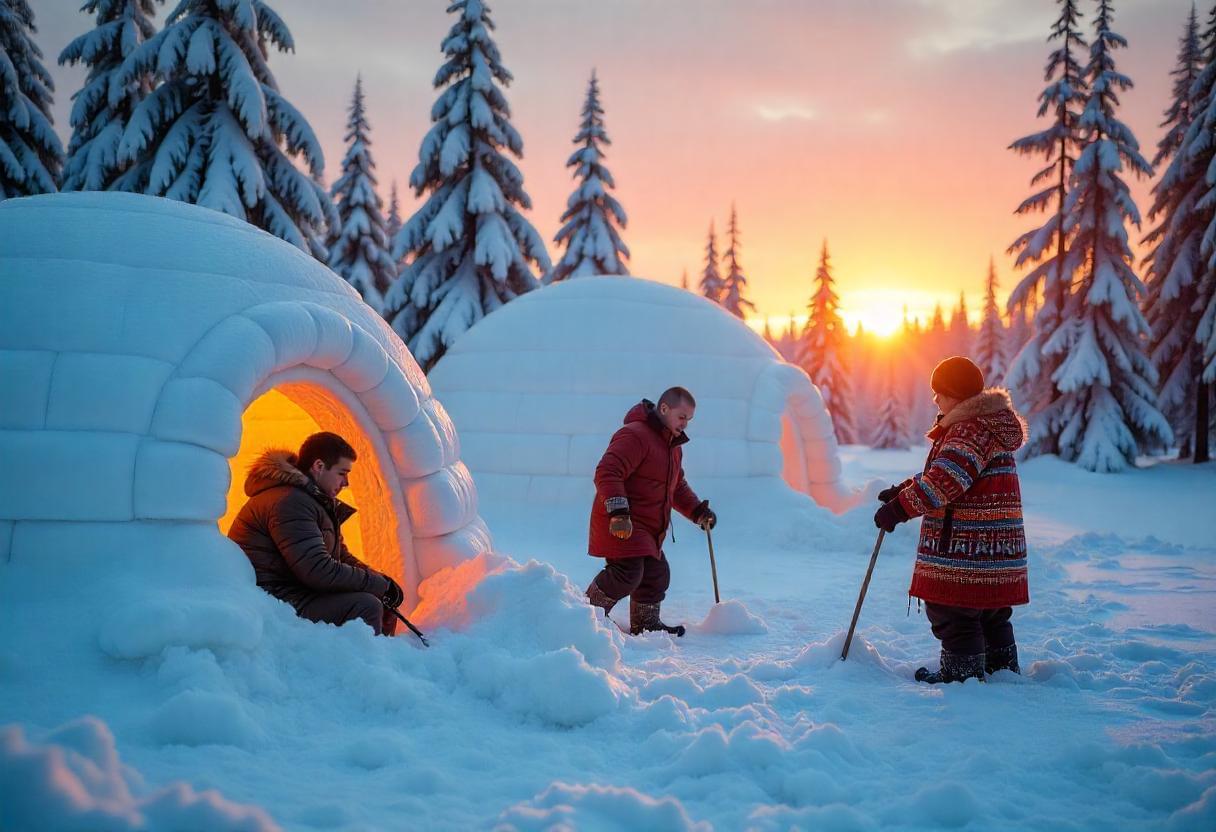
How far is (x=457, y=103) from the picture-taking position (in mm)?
17609

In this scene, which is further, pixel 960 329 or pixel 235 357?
pixel 960 329

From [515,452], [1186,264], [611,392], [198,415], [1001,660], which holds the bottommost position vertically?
[1001,660]

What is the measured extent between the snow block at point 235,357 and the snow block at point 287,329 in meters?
0.05

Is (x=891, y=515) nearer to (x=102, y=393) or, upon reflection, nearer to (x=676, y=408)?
(x=676, y=408)

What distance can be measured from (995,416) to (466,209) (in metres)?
15.1

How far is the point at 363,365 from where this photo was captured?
4695 millimetres

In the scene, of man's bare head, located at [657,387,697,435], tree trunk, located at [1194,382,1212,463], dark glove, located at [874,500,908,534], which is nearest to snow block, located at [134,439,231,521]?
man's bare head, located at [657,387,697,435]

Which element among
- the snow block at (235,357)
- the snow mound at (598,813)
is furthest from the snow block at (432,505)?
the snow mound at (598,813)

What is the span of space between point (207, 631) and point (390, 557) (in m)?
2.05

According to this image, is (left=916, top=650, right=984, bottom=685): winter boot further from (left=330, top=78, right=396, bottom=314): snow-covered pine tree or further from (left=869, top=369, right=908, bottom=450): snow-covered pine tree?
(left=869, top=369, right=908, bottom=450): snow-covered pine tree

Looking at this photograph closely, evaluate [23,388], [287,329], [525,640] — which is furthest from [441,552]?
[23,388]

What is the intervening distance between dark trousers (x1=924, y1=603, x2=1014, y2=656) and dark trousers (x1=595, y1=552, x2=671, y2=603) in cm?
189

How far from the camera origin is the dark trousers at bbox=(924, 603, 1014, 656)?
423cm

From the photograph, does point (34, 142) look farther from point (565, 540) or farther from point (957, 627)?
point (957, 627)
